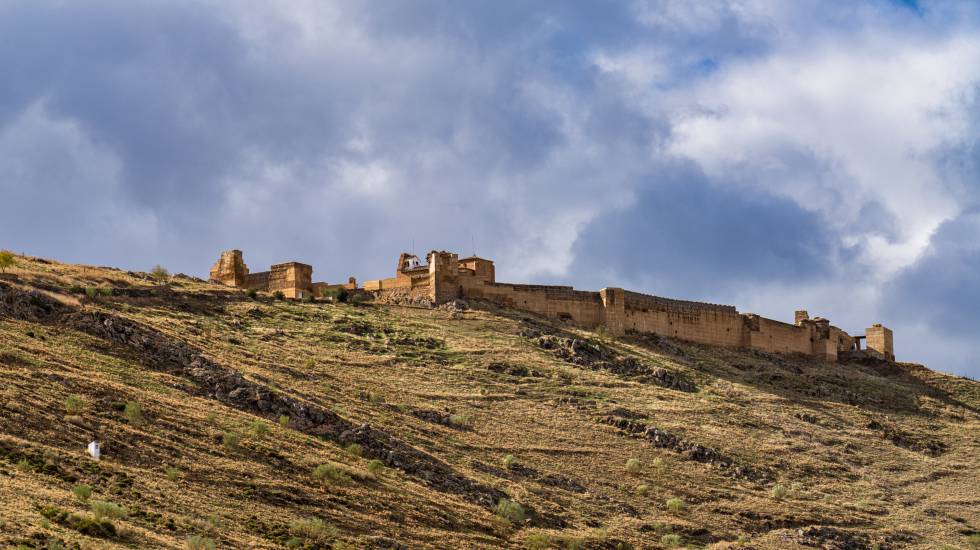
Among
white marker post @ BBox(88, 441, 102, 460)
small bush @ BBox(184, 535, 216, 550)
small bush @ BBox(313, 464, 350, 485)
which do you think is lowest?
small bush @ BBox(184, 535, 216, 550)

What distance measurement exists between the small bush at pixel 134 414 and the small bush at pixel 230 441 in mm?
1552

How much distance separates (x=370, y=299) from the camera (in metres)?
43.6

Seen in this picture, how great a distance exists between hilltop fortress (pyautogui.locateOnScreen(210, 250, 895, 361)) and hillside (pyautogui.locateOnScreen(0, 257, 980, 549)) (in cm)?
107

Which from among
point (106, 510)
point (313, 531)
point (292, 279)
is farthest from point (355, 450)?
point (292, 279)

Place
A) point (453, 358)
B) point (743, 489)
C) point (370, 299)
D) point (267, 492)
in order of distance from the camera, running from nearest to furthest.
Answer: point (267, 492)
point (743, 489)
point (453, 358)
point (370, 299)

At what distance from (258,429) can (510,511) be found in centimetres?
529

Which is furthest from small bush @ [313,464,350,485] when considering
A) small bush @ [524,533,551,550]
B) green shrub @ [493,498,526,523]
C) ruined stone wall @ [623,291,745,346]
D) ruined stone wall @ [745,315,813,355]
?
ruined stone wall @ [745,315,813,355]

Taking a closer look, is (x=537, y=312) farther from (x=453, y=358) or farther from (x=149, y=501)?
(x=149, y=501)

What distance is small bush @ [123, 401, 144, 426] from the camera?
24881 mm

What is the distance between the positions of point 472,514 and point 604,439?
781 cm

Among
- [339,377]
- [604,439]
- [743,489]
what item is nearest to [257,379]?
[339,377]

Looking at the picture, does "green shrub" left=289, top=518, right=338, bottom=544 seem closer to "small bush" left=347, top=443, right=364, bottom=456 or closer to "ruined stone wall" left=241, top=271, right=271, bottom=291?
"small bush" left=347, top=443, right=364, bottom=456

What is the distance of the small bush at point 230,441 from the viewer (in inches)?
990

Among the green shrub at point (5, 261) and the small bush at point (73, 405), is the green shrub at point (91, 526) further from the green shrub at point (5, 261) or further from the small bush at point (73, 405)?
the green shrub at point (5, 261)
